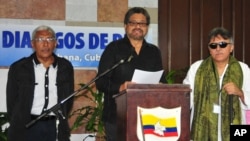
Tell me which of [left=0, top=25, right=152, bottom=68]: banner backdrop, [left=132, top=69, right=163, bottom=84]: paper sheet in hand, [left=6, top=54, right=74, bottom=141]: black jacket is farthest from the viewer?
[left=0, top=25, right=152, bottom=68]: banner backdrop

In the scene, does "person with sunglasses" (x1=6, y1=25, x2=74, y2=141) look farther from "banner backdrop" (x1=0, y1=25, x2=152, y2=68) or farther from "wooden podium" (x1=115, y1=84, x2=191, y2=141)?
"banner backdrop" (x1=0, y1=25, x2=152, y2=68)

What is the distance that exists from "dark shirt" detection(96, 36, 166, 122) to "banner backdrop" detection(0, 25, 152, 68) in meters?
1.75

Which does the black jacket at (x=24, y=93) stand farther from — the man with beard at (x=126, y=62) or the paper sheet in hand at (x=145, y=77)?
the paper sheet in hand at (x=145, y=77)

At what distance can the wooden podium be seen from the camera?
2.48 metres

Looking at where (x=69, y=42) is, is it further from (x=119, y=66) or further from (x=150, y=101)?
(x=150, y=101)

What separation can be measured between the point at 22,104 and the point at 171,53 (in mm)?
2548

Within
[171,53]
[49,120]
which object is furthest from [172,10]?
[49,120]

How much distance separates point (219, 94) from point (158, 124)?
3.13 ft

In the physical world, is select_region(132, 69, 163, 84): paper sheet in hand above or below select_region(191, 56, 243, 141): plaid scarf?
above

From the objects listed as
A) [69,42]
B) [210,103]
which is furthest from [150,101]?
[69,42]

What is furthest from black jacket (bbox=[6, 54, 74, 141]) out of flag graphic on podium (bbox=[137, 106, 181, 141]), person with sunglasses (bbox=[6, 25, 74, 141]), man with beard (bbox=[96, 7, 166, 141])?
flag graphic on podium (bbox=[137, 106, 181, 141])

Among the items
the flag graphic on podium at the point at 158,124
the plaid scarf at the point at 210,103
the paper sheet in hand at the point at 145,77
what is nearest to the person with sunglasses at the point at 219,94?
the plaid scarf at the point at 210,103

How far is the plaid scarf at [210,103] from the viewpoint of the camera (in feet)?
10.6

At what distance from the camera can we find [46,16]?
5.00 metres
